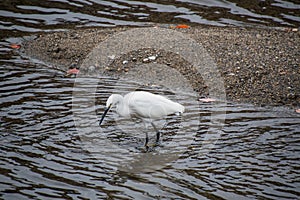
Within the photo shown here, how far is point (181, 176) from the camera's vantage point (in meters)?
6.25

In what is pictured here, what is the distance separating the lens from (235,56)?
9.81m

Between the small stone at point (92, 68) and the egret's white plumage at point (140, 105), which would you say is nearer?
the egret's white plumage at point (140, 105)

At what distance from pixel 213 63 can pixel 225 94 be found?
3.22ft

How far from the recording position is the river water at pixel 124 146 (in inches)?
234

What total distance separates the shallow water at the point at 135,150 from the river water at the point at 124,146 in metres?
0.01

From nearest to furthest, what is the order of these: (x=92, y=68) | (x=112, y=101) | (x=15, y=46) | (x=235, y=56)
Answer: (x=112, y=101) → (x=235, y=56) → (x=92, y=68) → (x=15, y=46)

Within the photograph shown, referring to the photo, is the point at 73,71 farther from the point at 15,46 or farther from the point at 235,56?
the point at 235,56

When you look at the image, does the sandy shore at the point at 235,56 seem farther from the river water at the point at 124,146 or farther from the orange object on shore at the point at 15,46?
the river water at the point at 124,146

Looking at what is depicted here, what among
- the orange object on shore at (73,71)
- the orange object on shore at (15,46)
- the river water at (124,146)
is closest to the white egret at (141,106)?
the river water at (124,146)

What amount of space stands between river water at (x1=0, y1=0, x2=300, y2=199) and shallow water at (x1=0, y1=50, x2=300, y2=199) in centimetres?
1

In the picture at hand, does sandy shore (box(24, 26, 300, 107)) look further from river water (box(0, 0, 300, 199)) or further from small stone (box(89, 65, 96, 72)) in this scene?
river water (box(0, 0, 300, 199))

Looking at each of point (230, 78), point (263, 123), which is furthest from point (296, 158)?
point (230, 78)

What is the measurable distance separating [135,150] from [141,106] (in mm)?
606

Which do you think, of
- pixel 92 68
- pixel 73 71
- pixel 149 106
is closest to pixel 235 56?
pixel 92 68
